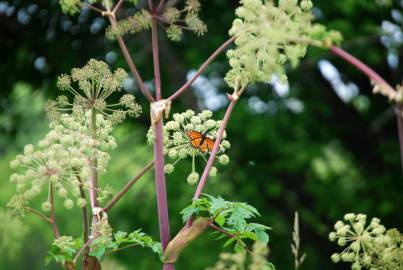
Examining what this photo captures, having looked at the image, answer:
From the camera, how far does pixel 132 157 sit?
1323 centimetres

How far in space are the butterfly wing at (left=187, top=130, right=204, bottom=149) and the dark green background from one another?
6327mm

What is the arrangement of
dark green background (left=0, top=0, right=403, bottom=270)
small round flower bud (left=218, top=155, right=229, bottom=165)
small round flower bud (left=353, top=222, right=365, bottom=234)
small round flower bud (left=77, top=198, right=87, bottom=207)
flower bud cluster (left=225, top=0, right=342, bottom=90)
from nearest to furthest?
flower bud cluster (left=225, top=0, right=342, bottom=90) → small round flower bud (left=77, top=198, right=87, bottom=207) → small round flower bud (left=353, top=222, right=365, bottom=234) → small round flower bud (left=218, top=155, right=229, bottom=165) → dark green background (left=0, top=0, right=403, bottom=270)

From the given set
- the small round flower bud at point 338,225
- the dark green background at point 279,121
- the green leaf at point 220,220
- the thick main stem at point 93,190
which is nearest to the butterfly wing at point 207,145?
the green leaf at point 220,220

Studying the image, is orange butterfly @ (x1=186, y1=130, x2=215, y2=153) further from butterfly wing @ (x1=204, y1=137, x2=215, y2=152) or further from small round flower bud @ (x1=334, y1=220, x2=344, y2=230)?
small round flower bud @ (x1=334, y1=220, x2=344, y2=230)

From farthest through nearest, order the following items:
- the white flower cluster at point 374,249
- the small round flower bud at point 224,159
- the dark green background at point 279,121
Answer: the dark green background at point 279,121, the small round flower bud at point 224,159, the white flower cluster at point 374,249

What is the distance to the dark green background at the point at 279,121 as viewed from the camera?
8.95 meters

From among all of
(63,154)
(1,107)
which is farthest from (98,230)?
(1,107)

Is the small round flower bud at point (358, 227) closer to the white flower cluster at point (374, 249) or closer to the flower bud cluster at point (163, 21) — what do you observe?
the white flower cluster at point (374, 249)

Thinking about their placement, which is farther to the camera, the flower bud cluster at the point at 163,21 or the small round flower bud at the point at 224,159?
the small round flower bud at the point at 224,159

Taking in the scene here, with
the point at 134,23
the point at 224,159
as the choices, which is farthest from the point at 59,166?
the point at 224,159

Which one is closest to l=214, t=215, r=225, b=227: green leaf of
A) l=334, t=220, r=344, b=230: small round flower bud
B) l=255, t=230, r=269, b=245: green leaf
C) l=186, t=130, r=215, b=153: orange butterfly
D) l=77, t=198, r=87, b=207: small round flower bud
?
l=255, t=230, r=269, b=245: green leaf

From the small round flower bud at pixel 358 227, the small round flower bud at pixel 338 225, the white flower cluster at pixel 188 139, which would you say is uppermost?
the white flower cluster at pixel 188 139

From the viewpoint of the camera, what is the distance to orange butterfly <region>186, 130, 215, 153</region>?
2.21 m

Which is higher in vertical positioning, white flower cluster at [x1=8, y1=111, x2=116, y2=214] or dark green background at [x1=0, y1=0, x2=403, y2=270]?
dark green background at [x1=0, y1=0, x2=403, y2=270]
